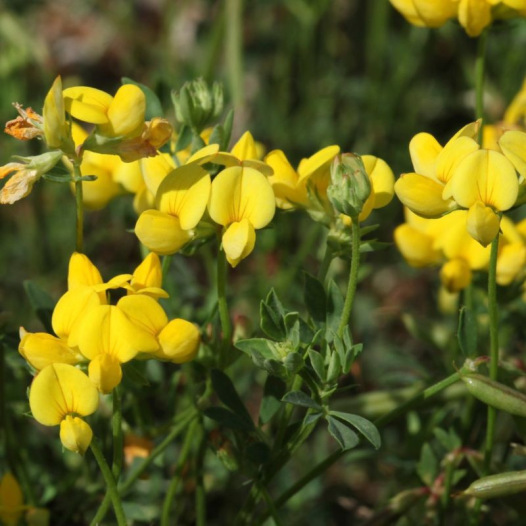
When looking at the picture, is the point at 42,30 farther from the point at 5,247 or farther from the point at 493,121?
the point at 493,121

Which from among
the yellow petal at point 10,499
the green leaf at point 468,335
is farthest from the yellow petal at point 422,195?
the yellow petal at point 10,499

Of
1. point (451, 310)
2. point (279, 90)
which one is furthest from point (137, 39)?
point (451, 310)

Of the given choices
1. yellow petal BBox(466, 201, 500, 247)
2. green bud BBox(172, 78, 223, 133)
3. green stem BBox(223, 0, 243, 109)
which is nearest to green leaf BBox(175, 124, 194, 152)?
green bud BBox(172, 78, 223, 133)

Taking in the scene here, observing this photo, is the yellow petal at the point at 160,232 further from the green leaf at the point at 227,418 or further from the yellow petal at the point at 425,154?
the yellow petal at the point at 425,154

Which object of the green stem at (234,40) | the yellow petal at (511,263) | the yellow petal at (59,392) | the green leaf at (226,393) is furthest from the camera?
the green stem at (234,40)

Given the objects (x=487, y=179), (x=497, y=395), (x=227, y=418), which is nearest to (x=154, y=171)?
(x=227, y=418)

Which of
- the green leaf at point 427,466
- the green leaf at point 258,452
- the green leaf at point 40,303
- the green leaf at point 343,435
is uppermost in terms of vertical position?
the green leaf at point 343,435

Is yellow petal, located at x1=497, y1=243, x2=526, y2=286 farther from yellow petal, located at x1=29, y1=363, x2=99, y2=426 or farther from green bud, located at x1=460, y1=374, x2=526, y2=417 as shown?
yellow petal, located at x1=29, y1=363, x2=99, y2=426
